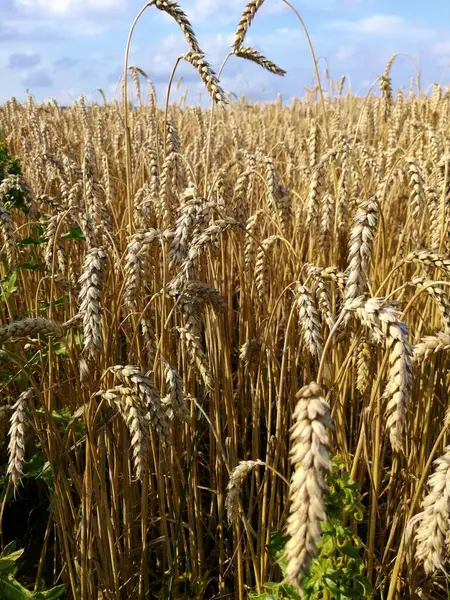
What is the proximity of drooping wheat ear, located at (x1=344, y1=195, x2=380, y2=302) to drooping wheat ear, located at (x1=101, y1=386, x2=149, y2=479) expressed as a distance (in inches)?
19.0

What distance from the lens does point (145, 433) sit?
1.16 meters

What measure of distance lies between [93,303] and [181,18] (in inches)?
35.4

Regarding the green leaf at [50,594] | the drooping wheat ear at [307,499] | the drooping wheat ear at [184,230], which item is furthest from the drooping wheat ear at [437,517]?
the green leaf at [50,594]

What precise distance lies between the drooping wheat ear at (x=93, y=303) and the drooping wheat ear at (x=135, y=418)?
0.33ft

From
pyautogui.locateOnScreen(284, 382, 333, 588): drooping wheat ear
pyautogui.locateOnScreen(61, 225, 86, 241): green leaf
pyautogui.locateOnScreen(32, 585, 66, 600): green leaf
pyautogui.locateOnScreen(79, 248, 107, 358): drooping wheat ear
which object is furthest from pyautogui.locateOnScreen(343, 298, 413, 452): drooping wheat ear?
pyautogui.locateOnScreen(61, 225, 86, 241): green leaf

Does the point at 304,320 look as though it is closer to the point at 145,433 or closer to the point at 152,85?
the point at 145,433

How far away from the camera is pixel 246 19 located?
2016 mm

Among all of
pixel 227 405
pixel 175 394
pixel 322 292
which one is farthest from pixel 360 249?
pixel 227 405

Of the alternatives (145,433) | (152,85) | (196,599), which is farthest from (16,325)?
(152,85)

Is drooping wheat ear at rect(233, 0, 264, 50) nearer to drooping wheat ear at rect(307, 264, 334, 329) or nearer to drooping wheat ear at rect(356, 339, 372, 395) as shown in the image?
drooping wheat ear at rect(307, 264, 334, 329)

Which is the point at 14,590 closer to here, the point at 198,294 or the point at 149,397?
the point at 149,397

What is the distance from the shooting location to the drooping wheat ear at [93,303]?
4.08 ft

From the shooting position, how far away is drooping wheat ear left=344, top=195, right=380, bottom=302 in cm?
132

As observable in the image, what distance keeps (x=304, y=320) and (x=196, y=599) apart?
87 cm
